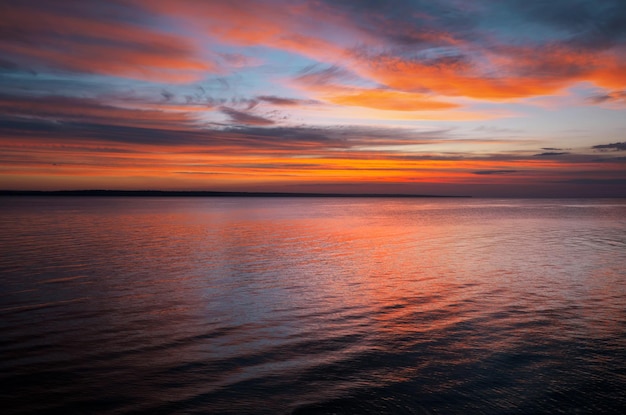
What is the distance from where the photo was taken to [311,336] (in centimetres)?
1191

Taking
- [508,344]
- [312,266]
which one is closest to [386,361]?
[508,344]

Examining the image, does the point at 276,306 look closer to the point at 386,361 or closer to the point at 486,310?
the point at 386,361

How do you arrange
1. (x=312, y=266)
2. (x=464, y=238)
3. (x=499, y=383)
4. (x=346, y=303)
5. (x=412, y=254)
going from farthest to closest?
(x=464, y=238) < (x=412, y=254) < (x=312, y=266) < (x=346, y=303) < (x=499, y=383)

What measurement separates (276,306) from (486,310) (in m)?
6.89

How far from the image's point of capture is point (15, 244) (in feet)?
100

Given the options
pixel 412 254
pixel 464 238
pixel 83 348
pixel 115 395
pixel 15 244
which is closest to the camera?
pixel 115 395

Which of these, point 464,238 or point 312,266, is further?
point 464,238

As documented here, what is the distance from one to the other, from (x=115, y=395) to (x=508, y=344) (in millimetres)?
9060

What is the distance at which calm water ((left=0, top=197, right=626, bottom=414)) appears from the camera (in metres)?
8.27

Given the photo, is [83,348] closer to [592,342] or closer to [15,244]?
[592,342]

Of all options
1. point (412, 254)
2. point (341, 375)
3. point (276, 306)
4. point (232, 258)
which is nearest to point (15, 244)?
point (232, 258)

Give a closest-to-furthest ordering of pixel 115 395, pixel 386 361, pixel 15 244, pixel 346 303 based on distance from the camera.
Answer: pixel 115 395
pixel 386 361
pixel 346 303
pixel 15 244

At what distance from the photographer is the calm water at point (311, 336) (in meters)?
8.27

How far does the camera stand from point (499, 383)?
8891mm
